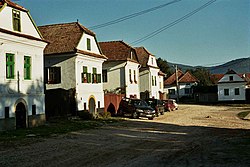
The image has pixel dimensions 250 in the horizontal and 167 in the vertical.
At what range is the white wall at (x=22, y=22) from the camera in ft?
76.7

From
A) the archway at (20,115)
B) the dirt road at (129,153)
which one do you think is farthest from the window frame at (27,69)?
the dirt road at (129,153)

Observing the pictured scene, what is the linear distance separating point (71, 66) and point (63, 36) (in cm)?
364

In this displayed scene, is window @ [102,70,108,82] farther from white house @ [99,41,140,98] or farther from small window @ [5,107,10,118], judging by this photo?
small window @ [5,107,10,118]

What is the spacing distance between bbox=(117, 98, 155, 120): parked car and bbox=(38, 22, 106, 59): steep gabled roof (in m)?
5.56

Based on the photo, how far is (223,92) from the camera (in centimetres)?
6881

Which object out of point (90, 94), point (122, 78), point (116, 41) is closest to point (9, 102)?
point (90, 94)

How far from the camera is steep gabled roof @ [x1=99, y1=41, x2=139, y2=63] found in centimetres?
4625

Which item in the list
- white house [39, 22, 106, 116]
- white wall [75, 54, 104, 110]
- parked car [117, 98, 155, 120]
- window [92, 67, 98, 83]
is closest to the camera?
white house [39, 22, 106, 116]

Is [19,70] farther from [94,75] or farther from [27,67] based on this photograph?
[94,75]

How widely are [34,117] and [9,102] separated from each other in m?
3.06

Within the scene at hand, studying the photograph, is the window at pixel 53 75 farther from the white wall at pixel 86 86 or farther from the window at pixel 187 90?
the window at pixel 187 90

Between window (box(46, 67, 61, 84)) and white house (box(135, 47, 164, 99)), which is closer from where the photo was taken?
window (box(46, 67, 61, 84))

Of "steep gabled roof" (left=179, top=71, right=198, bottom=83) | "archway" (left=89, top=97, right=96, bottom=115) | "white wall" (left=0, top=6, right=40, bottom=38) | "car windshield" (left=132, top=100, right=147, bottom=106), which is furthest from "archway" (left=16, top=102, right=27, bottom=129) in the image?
"steep gabled roof" (left=179, top=71, right=198, bottom=83)

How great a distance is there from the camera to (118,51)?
47.3 metres
